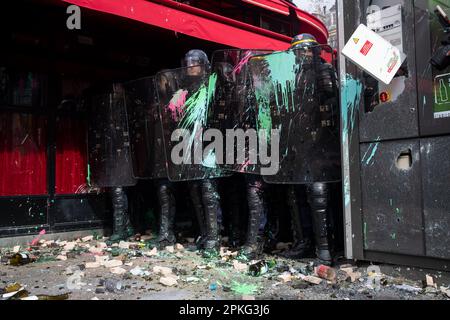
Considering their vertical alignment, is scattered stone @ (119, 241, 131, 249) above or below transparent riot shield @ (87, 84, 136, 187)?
below

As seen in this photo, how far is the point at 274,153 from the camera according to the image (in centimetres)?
350

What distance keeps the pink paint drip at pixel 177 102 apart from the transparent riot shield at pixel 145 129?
0.28 m

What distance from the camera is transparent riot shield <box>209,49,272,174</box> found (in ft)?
12.0

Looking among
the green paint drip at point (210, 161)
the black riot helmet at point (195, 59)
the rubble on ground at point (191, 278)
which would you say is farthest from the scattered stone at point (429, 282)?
the black riot helmet at point (195, 59)

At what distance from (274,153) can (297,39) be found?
112cm

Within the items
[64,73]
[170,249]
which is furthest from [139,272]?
[64,73]

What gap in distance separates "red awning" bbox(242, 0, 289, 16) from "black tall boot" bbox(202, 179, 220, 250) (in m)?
3.87

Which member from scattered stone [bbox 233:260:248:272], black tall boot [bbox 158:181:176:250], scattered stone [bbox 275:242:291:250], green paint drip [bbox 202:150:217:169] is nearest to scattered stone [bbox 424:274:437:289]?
scattered stone [bbox 233:260:248:272]

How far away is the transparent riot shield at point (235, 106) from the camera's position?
367 cm

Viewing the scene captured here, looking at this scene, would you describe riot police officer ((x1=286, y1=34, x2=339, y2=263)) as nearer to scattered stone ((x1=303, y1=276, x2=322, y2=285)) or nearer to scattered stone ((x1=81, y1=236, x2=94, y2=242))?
scattered stone ((x1=303, y1=276, x2=322, y2=285))

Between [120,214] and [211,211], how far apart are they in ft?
4.80

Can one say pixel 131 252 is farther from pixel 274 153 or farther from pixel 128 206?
pixel 274 153

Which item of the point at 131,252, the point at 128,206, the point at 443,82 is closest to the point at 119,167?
the point at 128,206

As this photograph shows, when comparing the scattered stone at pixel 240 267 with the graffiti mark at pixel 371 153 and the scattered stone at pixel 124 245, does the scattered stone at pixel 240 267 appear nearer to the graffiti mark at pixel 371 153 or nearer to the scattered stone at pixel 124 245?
the graffiti mark at pixel 371 153
